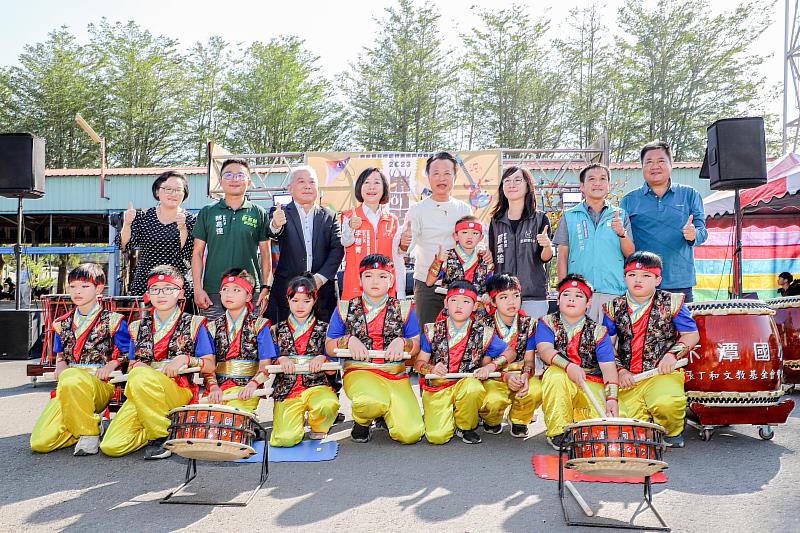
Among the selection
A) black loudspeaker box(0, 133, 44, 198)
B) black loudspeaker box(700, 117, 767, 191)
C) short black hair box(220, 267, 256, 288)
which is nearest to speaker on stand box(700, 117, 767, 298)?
black loudspeaker box(700, 117, 767, 191)

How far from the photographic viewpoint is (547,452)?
3.60 meters

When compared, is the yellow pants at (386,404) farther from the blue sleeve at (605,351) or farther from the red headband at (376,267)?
the blue sleeve at (605,351)

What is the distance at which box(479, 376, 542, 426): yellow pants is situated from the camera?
12.7ft

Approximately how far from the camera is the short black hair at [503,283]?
4.02m

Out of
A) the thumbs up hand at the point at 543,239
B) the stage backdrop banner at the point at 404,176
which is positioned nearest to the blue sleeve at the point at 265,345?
the thumbs up hand at the point at 543,239

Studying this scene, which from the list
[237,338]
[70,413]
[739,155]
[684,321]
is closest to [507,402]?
[684,321]

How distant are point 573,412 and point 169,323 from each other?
2.54 metres

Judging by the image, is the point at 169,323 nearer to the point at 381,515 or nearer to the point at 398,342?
the point at 398,342

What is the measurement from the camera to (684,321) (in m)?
3.70

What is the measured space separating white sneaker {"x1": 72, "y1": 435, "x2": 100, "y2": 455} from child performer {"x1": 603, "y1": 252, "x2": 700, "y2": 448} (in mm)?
3122

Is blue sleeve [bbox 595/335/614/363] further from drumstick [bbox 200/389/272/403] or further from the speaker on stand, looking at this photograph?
the speaker on stand

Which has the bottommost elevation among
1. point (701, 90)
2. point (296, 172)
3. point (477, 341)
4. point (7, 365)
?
point (7, 365)

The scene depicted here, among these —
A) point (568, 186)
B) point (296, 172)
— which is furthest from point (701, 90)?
point (296, 172)

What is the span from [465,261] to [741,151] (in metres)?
2.77
